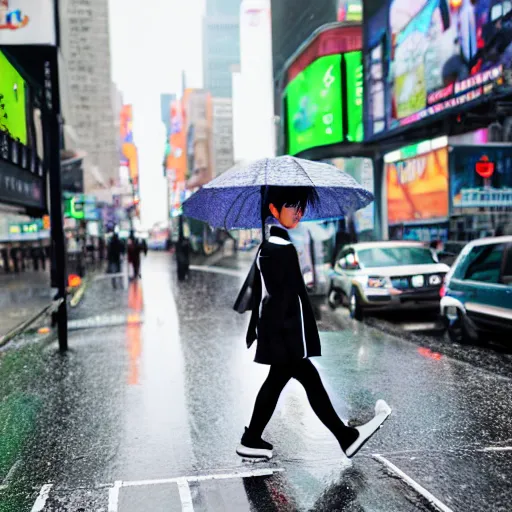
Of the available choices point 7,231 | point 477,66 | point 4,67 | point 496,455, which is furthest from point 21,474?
point 7,231

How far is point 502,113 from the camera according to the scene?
725 inches

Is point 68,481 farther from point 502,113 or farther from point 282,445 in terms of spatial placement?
point 502,113

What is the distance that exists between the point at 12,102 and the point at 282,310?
13.3m

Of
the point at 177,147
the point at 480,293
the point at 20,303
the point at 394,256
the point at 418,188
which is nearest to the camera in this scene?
the point at 480,293

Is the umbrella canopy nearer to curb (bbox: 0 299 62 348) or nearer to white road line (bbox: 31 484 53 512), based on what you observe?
white road line (bbox: 31 484 53 512)

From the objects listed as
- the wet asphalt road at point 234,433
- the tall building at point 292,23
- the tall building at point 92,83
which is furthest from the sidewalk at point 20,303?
the tall building at point 92,83

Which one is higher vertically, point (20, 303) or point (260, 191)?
point (260, 191)

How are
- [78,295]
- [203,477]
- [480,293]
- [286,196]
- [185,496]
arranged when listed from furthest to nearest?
[78,295] → [480,293] → [286,196] → [203,477] → [185,496]

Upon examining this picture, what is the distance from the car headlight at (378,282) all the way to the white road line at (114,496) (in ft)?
30.1

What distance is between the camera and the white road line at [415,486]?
385 cm

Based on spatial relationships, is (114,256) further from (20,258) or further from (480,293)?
(480,293)

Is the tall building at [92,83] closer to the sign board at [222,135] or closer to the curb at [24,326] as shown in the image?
the sign board at [222,135]

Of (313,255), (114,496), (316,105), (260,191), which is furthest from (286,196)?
(316,105)

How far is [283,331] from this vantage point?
4.55 metres
